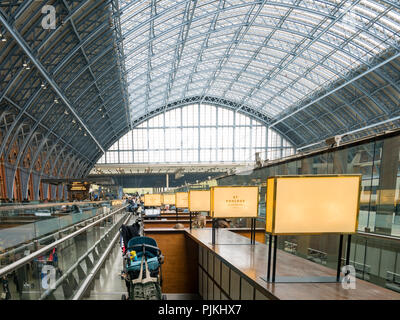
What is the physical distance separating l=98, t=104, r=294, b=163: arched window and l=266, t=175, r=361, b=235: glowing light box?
45.2 m

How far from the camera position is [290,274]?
2.98m

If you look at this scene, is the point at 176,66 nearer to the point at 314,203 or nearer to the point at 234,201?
the point at 234,201

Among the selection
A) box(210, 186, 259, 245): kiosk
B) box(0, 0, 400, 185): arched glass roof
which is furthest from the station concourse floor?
box(0, 0, 400, 185): arched glass roof

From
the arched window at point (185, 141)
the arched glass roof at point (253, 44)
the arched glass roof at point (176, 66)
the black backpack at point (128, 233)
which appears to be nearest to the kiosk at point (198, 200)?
the black backpack at point (128, 233)

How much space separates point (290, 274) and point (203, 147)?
4524 cm

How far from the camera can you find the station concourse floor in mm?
5812

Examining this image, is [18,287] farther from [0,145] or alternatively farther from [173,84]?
[173,84]

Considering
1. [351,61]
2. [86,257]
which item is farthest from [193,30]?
[86,257]

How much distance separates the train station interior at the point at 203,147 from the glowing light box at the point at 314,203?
15mm

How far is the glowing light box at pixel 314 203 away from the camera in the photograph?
2.65m

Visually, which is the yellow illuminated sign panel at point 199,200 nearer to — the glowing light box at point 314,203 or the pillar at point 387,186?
the pillar at point 387,186

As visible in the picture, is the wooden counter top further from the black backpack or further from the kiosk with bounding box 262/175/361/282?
the black backpack

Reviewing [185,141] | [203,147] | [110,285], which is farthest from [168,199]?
[203,147]
